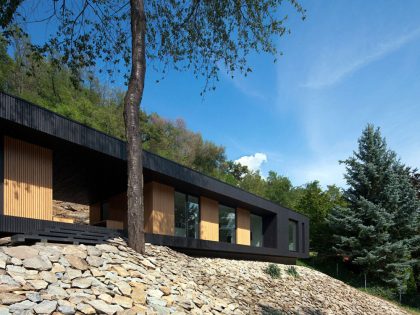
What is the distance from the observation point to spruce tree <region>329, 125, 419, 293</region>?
866 inches

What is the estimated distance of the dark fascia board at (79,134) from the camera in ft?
28.5

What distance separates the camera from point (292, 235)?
2259 cm

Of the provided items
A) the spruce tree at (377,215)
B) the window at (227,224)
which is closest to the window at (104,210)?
the window at (227,224)

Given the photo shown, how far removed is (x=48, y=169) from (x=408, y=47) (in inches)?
420

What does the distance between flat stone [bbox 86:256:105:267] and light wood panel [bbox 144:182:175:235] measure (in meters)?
6.20

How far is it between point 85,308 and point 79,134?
18.1 ft

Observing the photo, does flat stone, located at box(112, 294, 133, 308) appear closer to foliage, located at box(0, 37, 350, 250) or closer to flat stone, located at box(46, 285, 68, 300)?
flat stone, located at box(46, 285, 68, 300)

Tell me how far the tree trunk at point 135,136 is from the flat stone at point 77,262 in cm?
206

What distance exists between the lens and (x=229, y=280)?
37.6ft

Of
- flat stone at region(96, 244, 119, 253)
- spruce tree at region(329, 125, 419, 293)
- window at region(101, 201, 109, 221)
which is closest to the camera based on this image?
flat stone at region(96, 244, 119, 253)

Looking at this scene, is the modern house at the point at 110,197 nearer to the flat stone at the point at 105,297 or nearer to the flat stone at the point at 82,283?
the flat stone at the point at 82,283

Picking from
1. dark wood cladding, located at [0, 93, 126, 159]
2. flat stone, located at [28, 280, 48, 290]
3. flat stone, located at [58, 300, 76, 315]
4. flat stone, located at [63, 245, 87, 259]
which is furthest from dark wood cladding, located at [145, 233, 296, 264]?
flat stone, located at [58, 300, 76, 315]

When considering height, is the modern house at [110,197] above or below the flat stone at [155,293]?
above

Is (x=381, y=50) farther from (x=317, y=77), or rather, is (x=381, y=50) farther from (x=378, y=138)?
(x=378, y=138)
